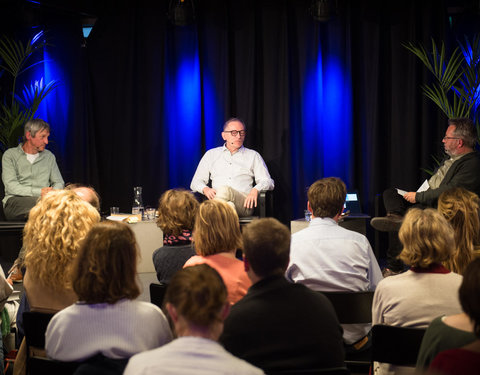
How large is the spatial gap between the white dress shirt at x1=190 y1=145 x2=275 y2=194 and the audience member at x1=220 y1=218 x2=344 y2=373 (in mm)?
4216

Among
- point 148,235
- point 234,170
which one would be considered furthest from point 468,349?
point 234,170

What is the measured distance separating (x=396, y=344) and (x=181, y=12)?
480 cm

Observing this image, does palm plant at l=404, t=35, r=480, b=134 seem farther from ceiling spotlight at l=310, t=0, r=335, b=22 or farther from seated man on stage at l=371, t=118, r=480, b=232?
ceiling spotlight at l=310, t=0, r=335, b=22

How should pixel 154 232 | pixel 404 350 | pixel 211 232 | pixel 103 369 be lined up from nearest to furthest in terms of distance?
pixel 103 369, pixel 404 350, pixel 211 232, pixel 154 232

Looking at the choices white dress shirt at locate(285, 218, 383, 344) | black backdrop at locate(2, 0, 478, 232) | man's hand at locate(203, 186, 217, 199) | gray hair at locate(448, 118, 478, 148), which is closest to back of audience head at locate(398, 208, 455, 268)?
white dress shirt at locate(285, 218, 383, 344)

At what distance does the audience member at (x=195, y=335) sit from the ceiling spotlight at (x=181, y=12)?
4.91m

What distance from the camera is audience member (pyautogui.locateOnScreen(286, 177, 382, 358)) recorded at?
2.57m

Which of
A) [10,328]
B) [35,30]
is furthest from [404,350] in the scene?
[35,30]

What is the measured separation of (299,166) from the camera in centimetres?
635

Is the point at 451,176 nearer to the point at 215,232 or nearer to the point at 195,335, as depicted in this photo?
the point at 215,232

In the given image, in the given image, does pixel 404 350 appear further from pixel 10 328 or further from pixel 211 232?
pixel 10 328

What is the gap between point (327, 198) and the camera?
284 cm

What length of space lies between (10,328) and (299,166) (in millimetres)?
4093

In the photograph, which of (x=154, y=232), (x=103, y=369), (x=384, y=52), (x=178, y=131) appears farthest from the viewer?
(x=178, y=131)
